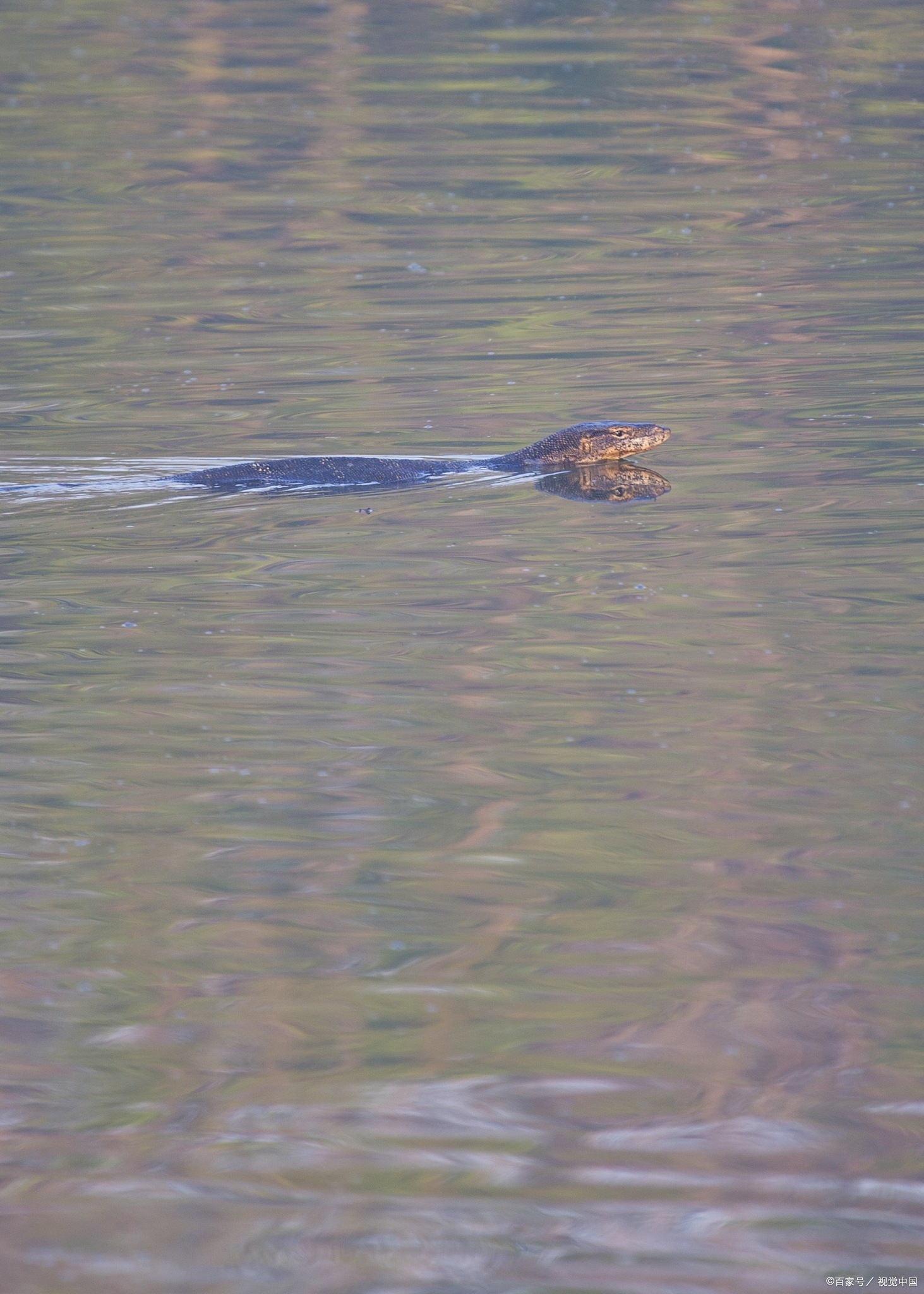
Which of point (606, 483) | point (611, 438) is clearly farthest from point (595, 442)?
point (606, 483)

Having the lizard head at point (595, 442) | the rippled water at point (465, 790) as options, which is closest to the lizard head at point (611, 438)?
the lizard head at point (595, 442)

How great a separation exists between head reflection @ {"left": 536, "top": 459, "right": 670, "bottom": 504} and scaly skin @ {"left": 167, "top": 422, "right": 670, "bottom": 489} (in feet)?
0.21

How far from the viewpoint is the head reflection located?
7871mm

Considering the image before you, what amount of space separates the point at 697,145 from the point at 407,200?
3.61 meters

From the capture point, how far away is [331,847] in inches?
187

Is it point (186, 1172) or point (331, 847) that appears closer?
point (186, 1172)

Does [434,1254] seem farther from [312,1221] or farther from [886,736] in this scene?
[886,736]

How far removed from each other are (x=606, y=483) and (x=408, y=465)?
0.98 metres

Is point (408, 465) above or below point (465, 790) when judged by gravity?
above

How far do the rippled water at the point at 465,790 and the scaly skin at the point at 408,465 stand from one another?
0.49 feet

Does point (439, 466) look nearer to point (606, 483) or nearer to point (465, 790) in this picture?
point (606, 483)

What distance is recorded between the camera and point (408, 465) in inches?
319

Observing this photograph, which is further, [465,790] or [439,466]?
[439,466]

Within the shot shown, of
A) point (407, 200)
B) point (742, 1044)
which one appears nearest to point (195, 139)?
point (407, 200)
